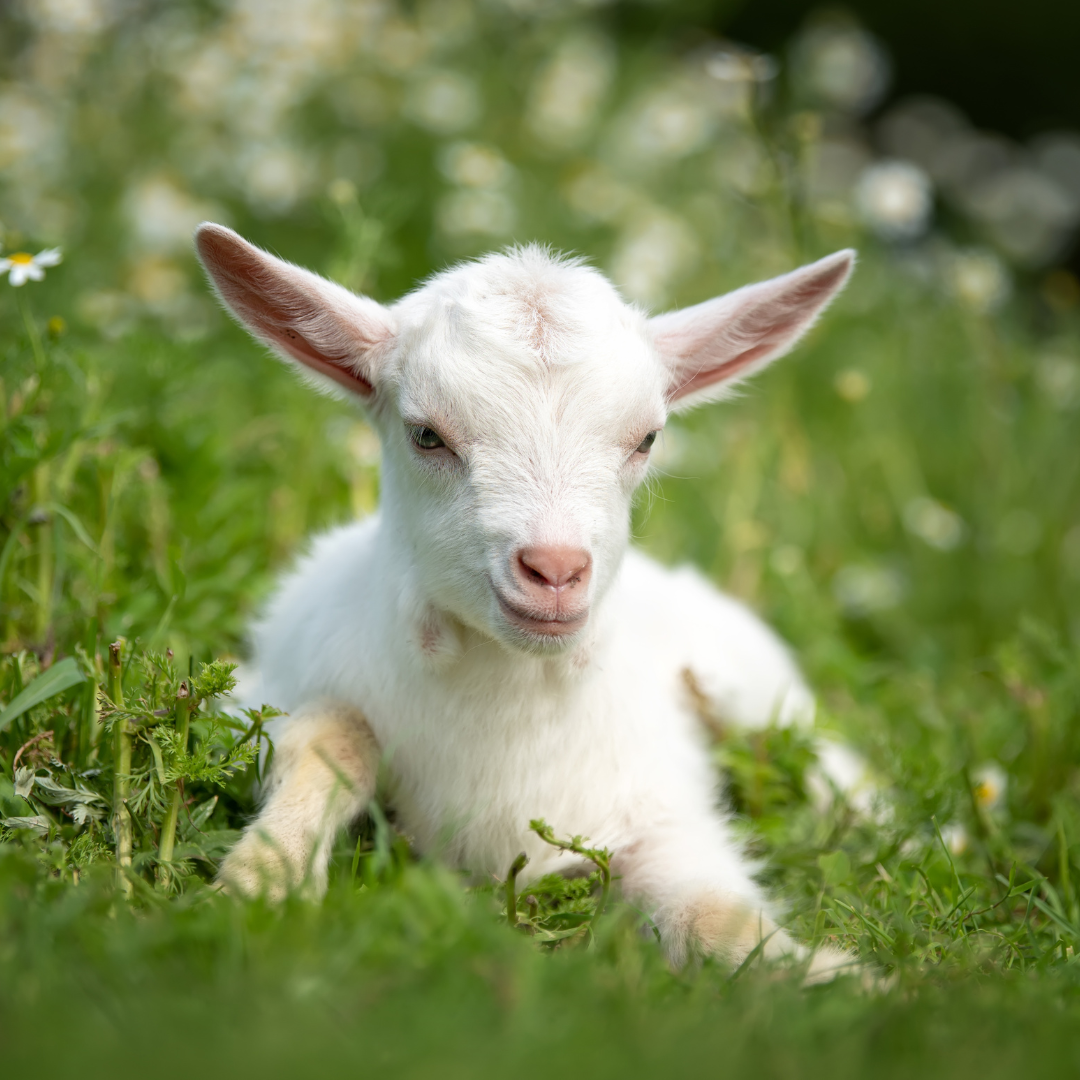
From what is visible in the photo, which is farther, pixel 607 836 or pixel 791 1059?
pixel 607 836

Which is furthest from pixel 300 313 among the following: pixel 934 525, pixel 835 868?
pixel 934 525

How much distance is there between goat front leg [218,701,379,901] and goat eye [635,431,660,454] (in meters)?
0.92

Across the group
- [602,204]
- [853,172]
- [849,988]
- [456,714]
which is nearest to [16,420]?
[456,714]

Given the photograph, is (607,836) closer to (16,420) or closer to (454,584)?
(454,584)

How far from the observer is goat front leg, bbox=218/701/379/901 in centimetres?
229

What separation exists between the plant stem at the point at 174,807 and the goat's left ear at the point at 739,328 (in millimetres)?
1402

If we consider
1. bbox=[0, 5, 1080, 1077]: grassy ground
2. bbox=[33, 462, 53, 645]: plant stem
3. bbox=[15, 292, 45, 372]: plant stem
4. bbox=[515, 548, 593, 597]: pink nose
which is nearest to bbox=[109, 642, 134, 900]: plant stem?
bbox=[0, 5, 1080, 1077]: grassy ground

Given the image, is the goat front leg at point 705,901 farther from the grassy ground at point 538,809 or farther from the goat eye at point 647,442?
the goat eye at point 647,442

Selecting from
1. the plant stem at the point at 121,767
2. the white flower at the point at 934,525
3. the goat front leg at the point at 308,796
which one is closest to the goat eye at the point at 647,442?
the goat front leg at the point at 308,796

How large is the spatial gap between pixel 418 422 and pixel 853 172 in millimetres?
8049

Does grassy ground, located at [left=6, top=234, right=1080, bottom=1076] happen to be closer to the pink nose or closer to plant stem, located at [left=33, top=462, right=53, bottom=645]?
plant stem, located at [left=33, top=462, right=53, bottom=645]

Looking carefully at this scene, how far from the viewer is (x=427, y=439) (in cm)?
255

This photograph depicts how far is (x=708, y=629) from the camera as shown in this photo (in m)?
3.70

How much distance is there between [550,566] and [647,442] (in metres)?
0.52
